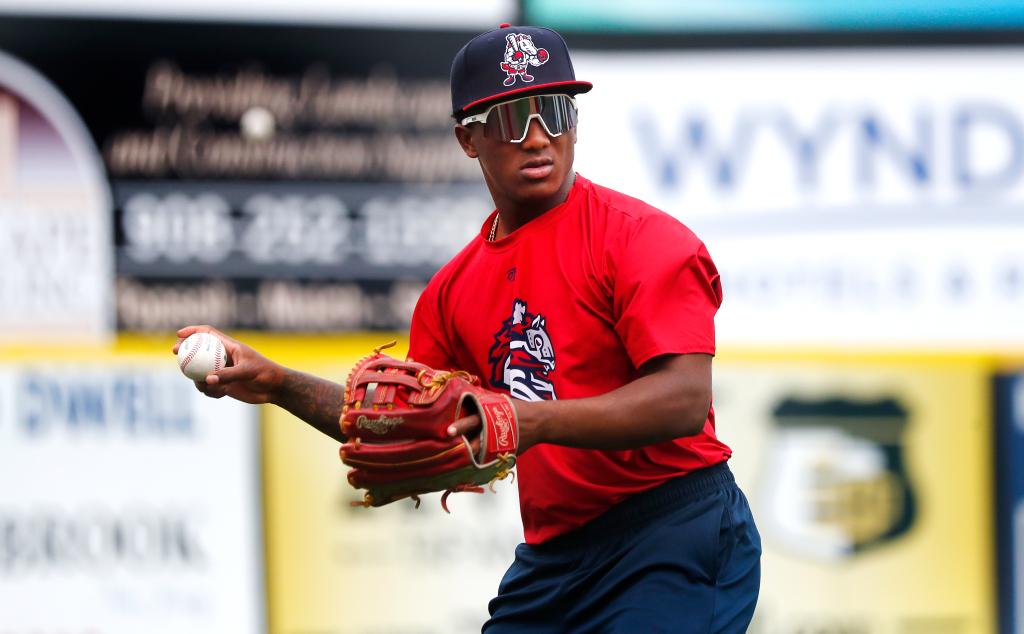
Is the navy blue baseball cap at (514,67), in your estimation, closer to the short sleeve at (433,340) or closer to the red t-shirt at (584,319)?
the red t-shirt at (584,319)

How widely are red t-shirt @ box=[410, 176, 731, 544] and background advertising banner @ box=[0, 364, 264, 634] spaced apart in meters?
3.61

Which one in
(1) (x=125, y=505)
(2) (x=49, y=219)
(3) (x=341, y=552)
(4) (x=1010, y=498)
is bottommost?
(3) (x=341, y=552)

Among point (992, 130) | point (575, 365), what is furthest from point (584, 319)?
point (992, 130)

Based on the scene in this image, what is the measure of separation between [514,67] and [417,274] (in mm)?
3815

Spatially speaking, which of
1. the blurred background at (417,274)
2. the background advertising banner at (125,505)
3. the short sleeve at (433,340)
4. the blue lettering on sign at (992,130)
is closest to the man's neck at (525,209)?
the short sleeve at (433,340)

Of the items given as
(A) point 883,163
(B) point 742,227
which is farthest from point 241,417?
(A) point 883,163

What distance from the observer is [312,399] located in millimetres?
3824

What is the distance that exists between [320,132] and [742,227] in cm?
219

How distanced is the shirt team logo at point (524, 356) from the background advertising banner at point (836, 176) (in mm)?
3910

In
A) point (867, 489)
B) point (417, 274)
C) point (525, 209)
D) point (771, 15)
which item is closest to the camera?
point (525, 209)

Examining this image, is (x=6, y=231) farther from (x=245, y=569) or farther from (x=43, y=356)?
(x=245, y=569)

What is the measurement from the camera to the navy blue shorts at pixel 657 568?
3.62 m

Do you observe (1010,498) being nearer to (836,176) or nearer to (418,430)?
(836,176)

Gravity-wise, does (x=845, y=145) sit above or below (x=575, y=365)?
above
